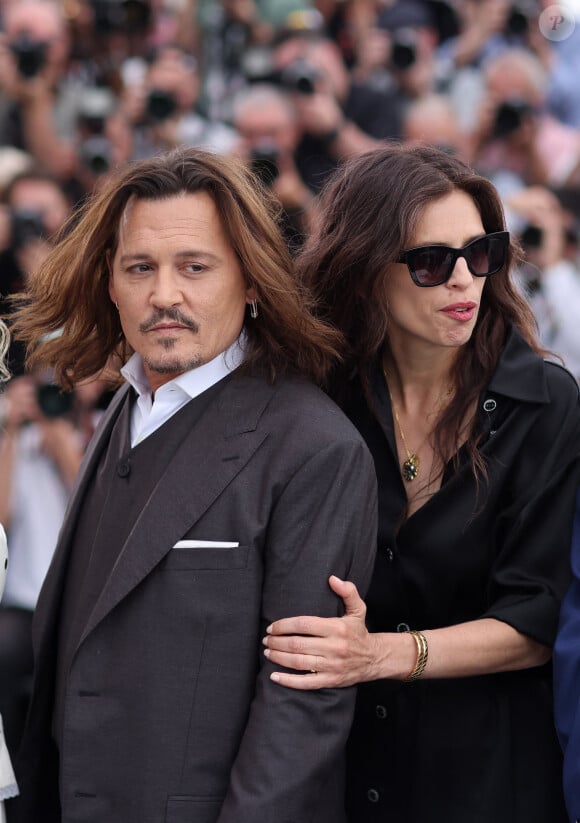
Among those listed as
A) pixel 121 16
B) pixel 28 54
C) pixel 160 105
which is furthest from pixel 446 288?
pixel 121 16

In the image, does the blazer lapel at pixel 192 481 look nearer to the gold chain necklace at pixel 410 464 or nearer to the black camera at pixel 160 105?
the gold chain necklace at pixel 410 464

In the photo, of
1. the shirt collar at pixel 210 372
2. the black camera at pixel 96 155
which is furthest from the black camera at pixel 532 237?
the shirt collar at pixel 210 372

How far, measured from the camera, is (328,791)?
224cm

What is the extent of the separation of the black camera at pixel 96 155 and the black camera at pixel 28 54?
1.47 feet

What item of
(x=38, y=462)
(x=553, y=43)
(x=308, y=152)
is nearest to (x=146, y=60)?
(x=308, y=152)

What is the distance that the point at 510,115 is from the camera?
5000mm

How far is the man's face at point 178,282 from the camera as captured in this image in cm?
227

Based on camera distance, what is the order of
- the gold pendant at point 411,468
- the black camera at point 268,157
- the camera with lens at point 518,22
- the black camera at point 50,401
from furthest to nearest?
the camera with lens at point 518,22 < the black camera at point 268,157 < the black camera at point 50,401 < the gold pendant at point 411,468

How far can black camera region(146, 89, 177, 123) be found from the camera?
5.12m

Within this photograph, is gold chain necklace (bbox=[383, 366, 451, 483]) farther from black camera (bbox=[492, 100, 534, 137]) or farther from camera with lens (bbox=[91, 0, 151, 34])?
camera with lens (bbox=[91, 0, 151, 34])

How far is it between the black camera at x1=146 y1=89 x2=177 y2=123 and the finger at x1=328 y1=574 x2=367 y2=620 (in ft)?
11.2

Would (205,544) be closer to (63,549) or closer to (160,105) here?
(63,549)

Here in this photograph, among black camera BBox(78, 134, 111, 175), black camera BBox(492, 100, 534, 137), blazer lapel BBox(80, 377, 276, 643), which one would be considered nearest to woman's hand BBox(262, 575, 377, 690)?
blazer lapel BBox(80, 377, 276, 643)

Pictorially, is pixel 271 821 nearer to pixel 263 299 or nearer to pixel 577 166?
pixel 263 299
